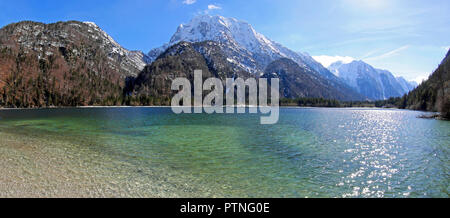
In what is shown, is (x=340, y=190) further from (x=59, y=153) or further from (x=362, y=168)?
(x=59, y=153)

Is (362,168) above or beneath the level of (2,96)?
beneath

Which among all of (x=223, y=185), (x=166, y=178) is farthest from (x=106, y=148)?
(x=223, y=185)

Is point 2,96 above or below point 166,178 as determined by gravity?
above

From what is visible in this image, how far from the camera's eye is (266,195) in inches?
545

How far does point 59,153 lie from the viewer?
23891 mm

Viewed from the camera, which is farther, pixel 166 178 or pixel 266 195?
pixel 166 178

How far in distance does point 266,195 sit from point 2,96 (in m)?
253
